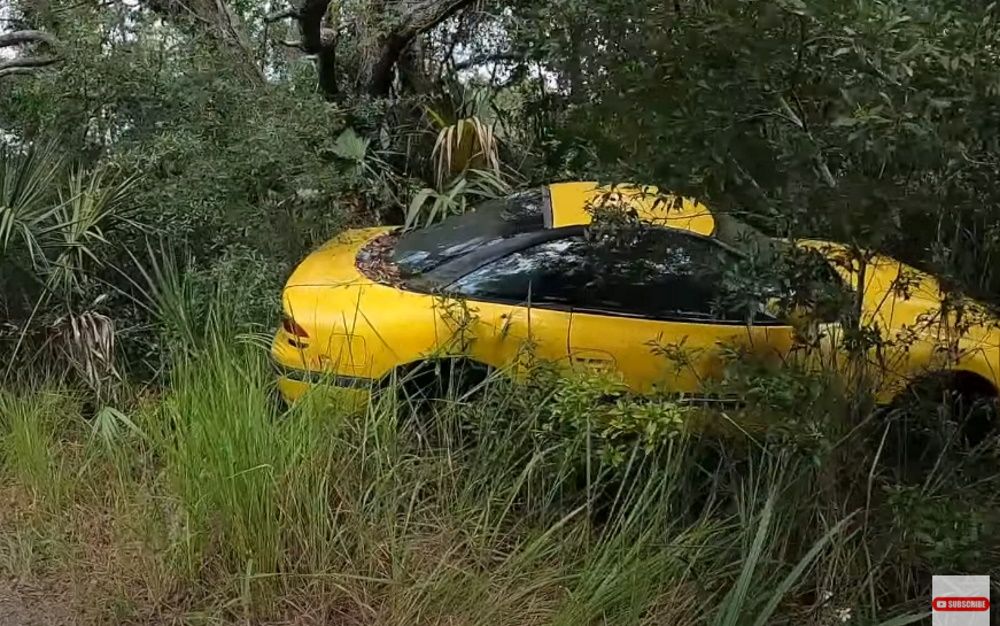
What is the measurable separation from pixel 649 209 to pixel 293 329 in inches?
78.5

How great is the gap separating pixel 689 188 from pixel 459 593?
174cm

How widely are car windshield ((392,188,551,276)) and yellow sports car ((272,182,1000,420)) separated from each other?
0.02 meters

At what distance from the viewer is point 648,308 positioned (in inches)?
181

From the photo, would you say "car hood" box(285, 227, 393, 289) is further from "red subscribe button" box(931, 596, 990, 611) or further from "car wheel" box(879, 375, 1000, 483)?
"red subscribe button" box(931, 596, 990, 611)

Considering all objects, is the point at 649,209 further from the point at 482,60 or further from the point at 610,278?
the point at 482,60

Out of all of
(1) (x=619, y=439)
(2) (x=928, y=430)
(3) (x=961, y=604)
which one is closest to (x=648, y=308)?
(1) (x=619, y=439)

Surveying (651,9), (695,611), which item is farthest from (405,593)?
(651,9)

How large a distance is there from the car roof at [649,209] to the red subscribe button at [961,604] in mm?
1640

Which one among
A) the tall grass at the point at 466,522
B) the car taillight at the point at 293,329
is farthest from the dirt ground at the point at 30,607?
the car taillight at the point at 293,329

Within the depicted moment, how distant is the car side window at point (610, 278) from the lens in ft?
14.3

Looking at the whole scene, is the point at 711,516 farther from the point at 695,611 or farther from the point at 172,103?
the point at 172,103

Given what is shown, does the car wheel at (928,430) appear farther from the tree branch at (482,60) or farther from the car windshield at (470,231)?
the tree branch at (482,60)

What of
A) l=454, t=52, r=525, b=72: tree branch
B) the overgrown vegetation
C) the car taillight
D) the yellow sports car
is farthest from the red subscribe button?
l=454, t=52, r=525, b=72: tree branch

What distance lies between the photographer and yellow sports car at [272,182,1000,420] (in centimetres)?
359
